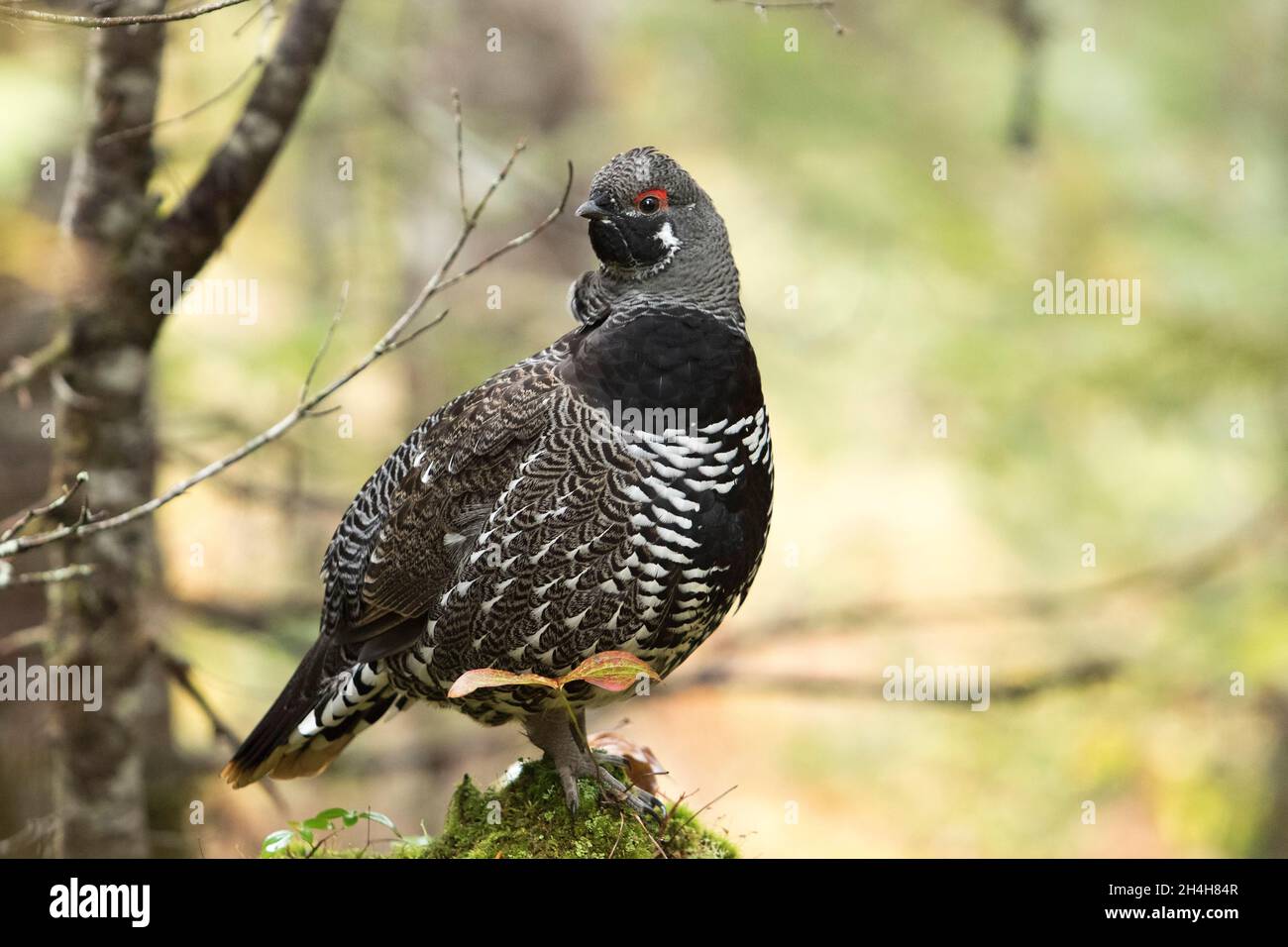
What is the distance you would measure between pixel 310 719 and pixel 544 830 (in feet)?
3.08

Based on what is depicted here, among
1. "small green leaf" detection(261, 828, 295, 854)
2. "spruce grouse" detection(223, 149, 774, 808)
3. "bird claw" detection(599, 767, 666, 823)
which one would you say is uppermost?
"spruce grouse" detection(223, 149, 774, 808)

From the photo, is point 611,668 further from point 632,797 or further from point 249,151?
point 249,151

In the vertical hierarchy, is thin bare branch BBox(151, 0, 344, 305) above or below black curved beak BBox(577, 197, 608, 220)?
above

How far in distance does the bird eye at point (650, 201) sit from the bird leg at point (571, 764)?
1.61 meters

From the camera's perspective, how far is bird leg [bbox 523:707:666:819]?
4.02 m

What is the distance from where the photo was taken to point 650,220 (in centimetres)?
386

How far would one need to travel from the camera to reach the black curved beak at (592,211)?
3778 millimetres

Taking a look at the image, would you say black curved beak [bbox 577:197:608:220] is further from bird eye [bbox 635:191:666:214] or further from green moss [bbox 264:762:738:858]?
green moss [bbox 264:762:738:858]

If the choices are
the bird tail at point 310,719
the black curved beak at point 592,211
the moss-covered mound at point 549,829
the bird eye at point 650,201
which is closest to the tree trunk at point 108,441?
the bird tail at point 310,719

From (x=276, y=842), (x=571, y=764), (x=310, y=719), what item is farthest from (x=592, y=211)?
(x=276, y=842)

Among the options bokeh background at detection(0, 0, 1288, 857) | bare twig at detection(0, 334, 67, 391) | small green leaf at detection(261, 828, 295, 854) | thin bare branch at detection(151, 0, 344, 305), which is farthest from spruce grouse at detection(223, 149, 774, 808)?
bokeh background at detection(0, 0, 1288, 857)
